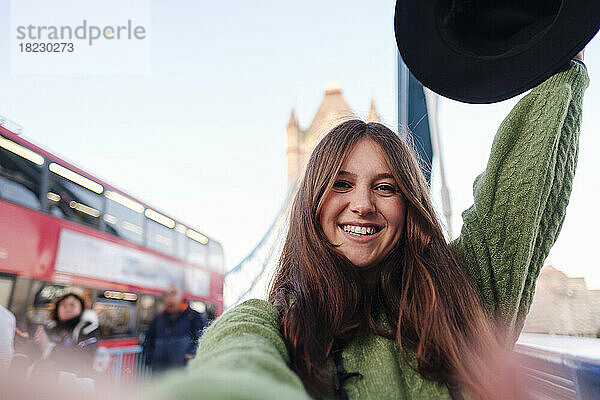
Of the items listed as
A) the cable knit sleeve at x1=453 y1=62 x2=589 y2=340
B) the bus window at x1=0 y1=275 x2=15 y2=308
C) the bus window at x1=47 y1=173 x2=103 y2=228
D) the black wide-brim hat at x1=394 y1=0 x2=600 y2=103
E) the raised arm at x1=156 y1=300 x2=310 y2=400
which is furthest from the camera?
the bus window at x1=47 y1=173 x2=103 y2=228

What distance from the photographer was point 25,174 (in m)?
3.84

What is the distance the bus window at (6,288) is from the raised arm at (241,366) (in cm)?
349

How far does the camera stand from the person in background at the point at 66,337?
389 cm

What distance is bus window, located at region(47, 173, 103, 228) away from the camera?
4.11 metres

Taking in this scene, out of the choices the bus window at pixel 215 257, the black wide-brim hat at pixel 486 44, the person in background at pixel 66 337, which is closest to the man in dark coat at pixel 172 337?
the person in background at pixel 66 337

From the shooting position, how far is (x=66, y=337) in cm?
396

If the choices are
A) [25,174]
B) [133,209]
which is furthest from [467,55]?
[133,209]

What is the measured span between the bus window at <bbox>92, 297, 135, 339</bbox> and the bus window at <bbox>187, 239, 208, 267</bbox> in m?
1.13

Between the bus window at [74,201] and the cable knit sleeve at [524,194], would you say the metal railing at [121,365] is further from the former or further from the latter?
the cable knit sleeve at [524,194]

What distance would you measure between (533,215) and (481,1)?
1.34 ft

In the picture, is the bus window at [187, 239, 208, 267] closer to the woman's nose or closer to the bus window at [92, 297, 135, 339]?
the bus window at [92, 297, 135, 339]

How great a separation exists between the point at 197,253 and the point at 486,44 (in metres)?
5.65

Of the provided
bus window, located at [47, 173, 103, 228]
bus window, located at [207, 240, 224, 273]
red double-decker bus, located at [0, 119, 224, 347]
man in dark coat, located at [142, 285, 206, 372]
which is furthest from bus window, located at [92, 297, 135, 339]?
bus window, located at [207, 240, 224, 273]

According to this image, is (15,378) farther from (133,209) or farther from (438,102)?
(133,209)
